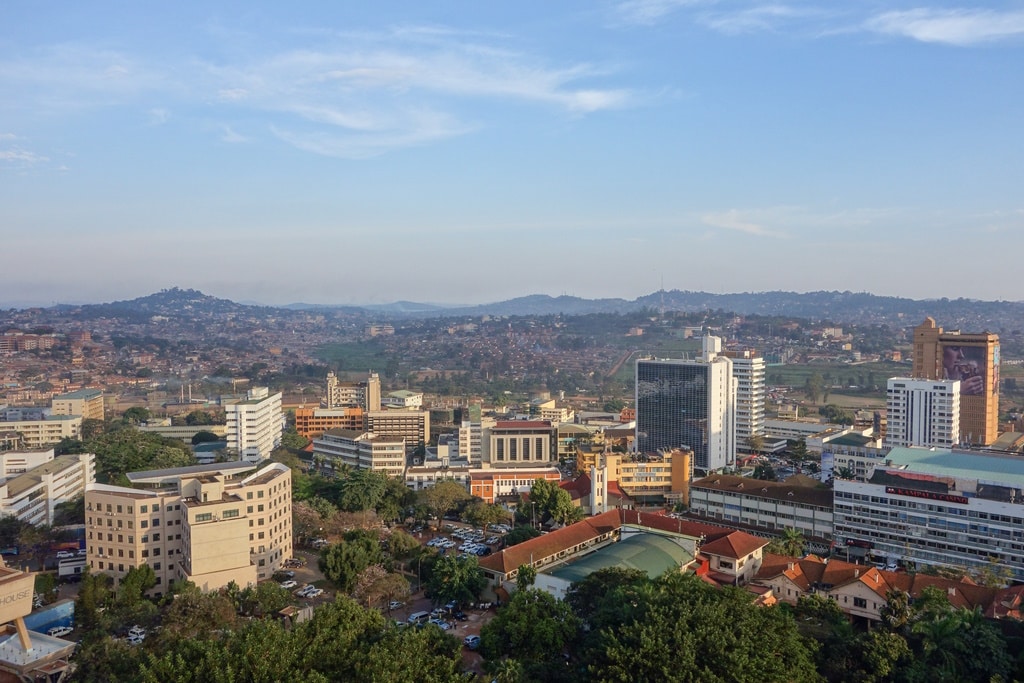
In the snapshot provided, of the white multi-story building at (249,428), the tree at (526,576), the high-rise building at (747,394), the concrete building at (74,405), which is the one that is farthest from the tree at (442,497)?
the concrete building at (74,405)

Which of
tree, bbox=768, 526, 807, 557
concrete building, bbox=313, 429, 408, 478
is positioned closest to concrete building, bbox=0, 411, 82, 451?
concrete building, bbox=313, 429, 408, 478

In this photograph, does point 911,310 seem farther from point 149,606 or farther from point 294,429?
point 149,606

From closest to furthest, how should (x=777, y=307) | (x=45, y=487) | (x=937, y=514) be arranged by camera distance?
1. (x=937, y=514)
2. (x=45, y=487)
3. (x=777, y=307)

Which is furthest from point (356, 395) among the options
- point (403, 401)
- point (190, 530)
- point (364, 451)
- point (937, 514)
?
point (937, 514)

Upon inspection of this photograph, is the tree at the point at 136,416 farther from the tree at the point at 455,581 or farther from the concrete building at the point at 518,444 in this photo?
the tree at the point at 455,581

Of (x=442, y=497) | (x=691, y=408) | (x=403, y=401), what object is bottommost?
(x=442, y=497)

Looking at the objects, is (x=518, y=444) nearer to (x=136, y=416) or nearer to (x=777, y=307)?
(x=136, y=416)
